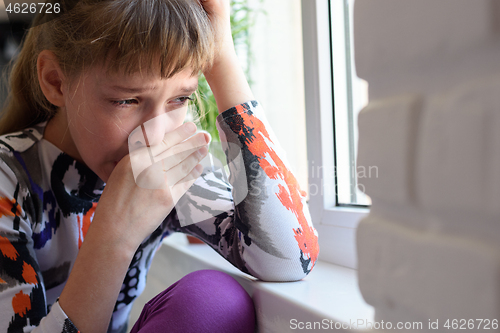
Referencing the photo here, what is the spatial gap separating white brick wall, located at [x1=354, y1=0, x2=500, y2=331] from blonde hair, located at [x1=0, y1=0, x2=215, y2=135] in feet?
1.12

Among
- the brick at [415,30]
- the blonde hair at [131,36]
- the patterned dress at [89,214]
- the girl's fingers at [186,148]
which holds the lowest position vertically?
the patterned dress at [89,214]

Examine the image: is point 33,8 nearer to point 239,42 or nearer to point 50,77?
point 50,77

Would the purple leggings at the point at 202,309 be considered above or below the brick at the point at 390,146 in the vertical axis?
below

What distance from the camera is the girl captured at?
1.69 ft

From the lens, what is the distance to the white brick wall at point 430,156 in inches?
8.1

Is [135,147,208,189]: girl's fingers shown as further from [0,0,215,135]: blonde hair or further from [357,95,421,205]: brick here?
[357,95,421,205]: brick

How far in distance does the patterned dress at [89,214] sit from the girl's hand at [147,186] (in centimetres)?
7

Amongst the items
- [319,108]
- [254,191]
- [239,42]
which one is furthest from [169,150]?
[239,42]

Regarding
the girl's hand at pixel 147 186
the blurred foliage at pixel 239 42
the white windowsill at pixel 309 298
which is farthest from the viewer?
the blurred foliage at pixel 239 42

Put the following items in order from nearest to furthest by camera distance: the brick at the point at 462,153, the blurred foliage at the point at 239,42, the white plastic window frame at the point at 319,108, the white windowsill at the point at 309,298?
the brick at the point at 462,153 → the white windowsill at the point at 309,298 → the white plastic window frame at the point at 319,108 → the blurred foliage at the point at 239,42

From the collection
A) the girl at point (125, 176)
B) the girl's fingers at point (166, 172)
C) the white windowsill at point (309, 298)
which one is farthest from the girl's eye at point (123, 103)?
the white windowsill at point (309, 298)

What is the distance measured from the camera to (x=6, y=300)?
1.68ft

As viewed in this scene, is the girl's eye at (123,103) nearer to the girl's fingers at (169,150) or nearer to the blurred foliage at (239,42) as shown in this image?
the girl's fingers at (169,150)

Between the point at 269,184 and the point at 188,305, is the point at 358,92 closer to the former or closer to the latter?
the point at 269,184
